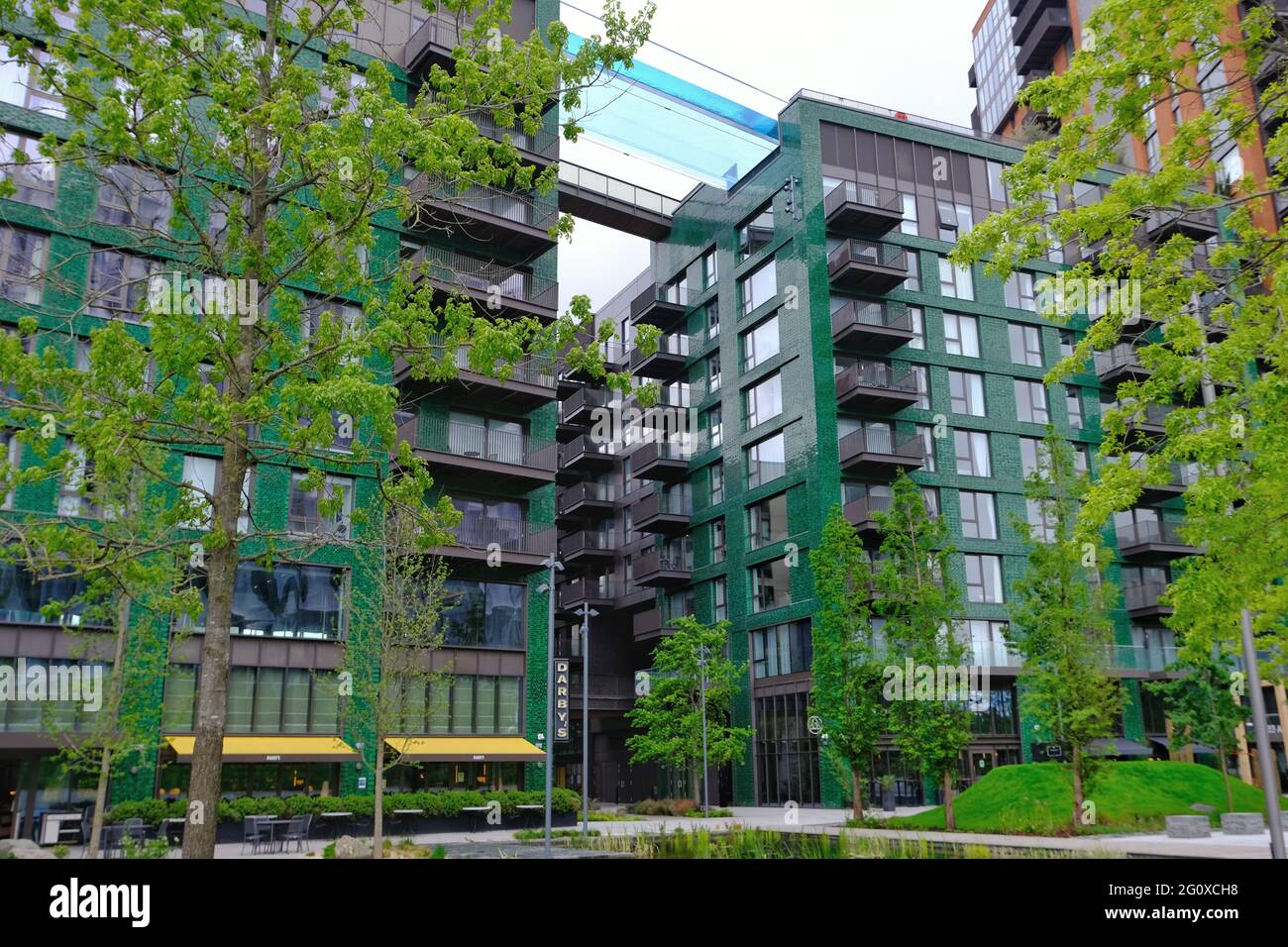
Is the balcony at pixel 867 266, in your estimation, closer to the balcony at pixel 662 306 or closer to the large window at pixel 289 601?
the balcony at pixel 662 306

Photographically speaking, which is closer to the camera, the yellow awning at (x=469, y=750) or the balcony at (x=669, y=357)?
the yellow awning at (x=469, y=750)

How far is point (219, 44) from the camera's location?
10406mm

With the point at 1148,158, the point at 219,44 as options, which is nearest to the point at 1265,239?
the point at 219,44

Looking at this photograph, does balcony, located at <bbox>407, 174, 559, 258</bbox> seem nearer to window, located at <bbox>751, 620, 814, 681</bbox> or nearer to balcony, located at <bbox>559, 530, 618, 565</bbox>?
window, located at <bbox>751, 620, 814, 681</bbox>

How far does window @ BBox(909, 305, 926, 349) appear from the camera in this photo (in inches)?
1880

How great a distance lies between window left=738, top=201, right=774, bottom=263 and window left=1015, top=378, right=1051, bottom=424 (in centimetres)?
1412

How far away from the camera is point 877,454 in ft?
142

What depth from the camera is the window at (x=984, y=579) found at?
44781 mm

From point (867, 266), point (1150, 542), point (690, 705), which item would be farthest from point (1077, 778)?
point (867, 266)

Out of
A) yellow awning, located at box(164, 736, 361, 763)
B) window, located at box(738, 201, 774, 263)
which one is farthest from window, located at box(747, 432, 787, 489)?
yellow awning, located at box(164, 736, 361, 763)

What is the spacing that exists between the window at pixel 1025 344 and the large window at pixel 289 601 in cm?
3413

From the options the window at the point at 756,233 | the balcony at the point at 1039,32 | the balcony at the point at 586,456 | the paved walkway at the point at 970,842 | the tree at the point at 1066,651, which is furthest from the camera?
the balcony at the point at 1039,32

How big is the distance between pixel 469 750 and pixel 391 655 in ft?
22.2

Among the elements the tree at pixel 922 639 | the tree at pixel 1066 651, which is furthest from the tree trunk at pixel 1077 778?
the tree at pixel 922 639
